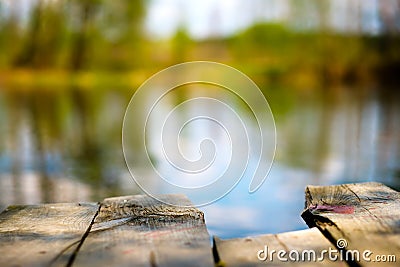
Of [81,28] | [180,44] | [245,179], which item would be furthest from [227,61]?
[245,179]

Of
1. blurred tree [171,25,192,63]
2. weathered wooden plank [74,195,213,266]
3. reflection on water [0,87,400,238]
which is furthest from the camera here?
blurred tree [171,25,192,63]

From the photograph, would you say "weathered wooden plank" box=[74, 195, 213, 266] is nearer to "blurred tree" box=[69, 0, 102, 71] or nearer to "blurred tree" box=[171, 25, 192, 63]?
"blurred tree" box=[171, 25, 192, 63]

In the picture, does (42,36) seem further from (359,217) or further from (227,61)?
(359,217)

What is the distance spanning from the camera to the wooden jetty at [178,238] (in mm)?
839

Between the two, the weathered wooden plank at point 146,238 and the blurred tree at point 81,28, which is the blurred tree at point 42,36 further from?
the weathered wooden plank at point 146,238

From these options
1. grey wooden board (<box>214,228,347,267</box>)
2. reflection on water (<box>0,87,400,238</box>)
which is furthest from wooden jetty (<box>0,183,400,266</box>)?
reflection on water (<box>0,87,400,238</box>)

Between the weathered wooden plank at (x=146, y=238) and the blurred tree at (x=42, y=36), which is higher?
the blurred tree at (x=42, y=36)

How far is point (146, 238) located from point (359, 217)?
43 centimetres

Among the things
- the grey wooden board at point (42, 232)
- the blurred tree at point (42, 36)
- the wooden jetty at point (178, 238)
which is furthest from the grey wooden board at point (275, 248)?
the blurred tree at point (42, 36)

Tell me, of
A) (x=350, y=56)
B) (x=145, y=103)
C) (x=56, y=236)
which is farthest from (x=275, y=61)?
(x=56, y=236)

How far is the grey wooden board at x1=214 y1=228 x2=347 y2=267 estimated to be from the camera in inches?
32.9

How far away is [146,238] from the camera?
0.93 m

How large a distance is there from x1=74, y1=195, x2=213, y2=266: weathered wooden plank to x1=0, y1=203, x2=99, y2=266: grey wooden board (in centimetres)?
3

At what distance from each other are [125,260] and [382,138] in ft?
11.2
